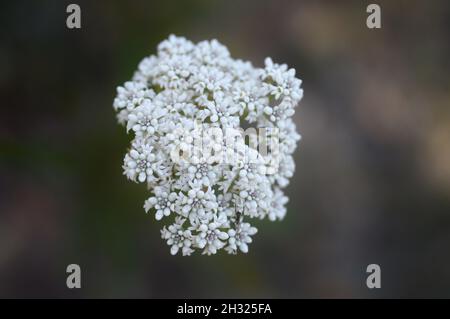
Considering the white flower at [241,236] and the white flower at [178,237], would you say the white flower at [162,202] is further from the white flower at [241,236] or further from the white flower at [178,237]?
the white flower at [241,236]

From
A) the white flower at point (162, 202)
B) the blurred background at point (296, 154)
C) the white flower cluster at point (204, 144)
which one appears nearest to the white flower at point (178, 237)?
the white flower cluster at point (204, 144)

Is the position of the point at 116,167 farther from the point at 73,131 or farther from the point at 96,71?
the point at 96,71

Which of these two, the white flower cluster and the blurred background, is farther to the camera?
the blurred background

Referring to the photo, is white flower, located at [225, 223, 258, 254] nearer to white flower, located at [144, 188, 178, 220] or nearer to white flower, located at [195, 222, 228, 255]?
white flower, located at [195, 222, 228, 255]

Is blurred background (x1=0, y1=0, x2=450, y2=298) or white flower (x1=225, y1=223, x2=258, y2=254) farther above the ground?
blurred background (x1=0, y1=0, x2=450, y2=298)

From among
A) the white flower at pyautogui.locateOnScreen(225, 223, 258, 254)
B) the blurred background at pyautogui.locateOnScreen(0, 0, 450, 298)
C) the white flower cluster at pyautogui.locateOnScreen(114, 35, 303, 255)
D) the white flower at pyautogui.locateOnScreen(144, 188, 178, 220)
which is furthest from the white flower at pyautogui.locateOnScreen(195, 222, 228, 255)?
the blurred background at pyautogui.locateOnScreen(0, 0, 450, 298)

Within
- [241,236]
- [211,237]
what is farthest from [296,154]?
[211,237]

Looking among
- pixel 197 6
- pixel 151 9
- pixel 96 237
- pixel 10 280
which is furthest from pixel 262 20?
pixel 10 280
